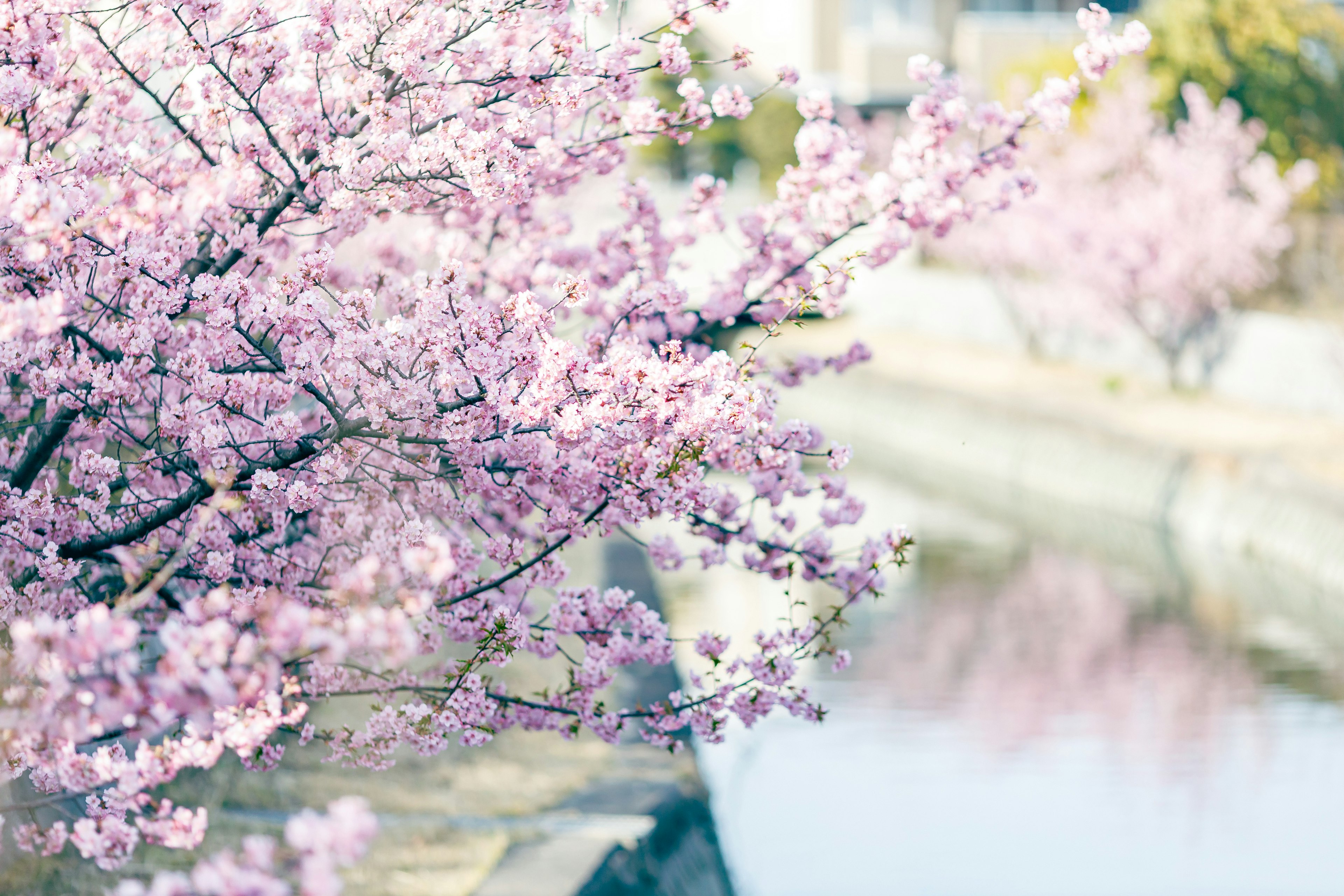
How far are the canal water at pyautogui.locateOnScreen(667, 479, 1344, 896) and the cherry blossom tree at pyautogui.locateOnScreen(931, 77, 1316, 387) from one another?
296 inches

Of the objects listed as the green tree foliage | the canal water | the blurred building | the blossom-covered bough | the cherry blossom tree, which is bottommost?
the blossom-covered bough

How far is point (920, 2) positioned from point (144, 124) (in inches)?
1583

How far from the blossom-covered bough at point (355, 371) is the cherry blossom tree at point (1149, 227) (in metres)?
20.9

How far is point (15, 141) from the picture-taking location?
4.48 m

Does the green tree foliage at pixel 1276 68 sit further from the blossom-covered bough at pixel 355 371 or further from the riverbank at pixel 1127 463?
the blossom-covered bough at pixel 355 371

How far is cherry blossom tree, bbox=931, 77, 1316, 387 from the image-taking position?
26250mm

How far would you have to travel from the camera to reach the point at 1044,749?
1409 centimetres

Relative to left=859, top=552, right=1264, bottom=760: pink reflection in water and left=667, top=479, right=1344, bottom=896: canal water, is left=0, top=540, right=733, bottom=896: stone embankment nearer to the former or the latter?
left=667, top=479, right=1344, bottom=896: canal water

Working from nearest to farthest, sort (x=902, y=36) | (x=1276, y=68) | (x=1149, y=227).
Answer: (x=1149, y=227) < (x=1276, y=68) < (x=902, y=36)

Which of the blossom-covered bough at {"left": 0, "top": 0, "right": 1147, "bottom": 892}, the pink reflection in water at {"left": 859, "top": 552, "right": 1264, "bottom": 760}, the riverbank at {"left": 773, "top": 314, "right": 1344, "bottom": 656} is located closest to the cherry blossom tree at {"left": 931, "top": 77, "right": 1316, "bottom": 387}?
the riverbank at {"left": 773, "top": 314, "right": 1344, "bottom": 656}

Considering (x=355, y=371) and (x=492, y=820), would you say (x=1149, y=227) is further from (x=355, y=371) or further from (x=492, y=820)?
(x=355, y=371)

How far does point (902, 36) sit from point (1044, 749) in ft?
107

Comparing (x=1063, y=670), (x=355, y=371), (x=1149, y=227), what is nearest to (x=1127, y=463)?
(x=1149, y=227)

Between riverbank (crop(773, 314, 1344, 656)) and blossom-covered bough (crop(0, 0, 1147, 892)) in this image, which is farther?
riverbank (crop(773, 314, 1344, 656))
